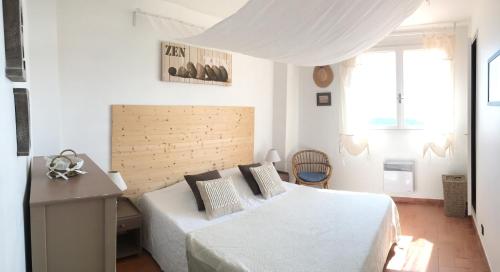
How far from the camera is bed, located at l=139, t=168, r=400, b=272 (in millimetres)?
2182

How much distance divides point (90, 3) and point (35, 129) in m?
1.24

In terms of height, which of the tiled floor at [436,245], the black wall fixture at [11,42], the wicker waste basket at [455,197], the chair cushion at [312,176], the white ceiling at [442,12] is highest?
the white ceiling at [442,12]

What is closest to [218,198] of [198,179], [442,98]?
[198,179]

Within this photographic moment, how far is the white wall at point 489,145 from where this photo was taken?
2359 mm

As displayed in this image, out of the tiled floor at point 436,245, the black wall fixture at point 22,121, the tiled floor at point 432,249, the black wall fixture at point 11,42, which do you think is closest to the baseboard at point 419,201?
the tiled floor at point 436,245

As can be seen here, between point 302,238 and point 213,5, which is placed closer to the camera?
point 302,238

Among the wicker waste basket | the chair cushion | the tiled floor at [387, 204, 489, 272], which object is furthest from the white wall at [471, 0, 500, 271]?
the chair cushion

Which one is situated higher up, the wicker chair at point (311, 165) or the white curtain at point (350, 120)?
the white curtain at point (350, 120)

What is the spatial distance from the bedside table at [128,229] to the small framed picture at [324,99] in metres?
3.30

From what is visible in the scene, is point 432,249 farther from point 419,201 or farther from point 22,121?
point 22,121

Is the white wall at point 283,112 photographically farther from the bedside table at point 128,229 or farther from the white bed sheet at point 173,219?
the bedside table at point 128,229

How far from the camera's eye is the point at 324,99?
17.5ft

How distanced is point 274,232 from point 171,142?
1.66 m

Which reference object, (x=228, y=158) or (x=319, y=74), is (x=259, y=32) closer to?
(x=228, y=158)
